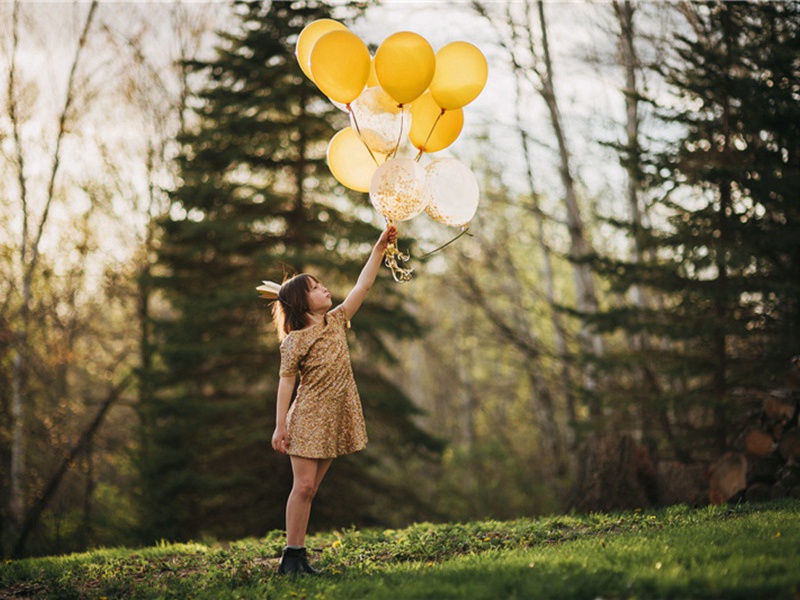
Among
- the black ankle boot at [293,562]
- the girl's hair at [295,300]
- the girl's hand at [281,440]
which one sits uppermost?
the girl's hair at [295,300]

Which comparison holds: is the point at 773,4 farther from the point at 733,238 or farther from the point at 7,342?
the point at 7,342

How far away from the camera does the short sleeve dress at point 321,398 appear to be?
13.9ft

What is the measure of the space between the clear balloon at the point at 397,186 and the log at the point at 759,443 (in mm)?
4425

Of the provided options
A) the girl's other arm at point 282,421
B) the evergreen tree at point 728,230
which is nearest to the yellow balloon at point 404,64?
the girl's other arm at point 282,421

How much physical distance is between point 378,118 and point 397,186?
58 cm

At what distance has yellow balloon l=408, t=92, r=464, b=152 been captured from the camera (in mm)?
4973

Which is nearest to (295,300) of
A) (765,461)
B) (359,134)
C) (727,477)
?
(359,134)

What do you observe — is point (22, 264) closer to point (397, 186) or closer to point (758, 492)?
point (397, 186)

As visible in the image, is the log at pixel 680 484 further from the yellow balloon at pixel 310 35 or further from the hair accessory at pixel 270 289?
the yellow balloon at pixel 310 35

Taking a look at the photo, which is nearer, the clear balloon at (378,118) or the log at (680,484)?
the clear balloon at (378,118)

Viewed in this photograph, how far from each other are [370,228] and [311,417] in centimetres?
608

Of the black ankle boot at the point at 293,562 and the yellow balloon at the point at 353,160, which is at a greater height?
the yellow balloon at the point at 353,160

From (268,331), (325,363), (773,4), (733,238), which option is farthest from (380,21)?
(325,363)

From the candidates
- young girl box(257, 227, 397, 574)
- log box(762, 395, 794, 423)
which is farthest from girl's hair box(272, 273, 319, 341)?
log box(762, 395, 794, 423)
